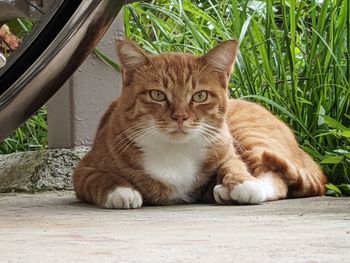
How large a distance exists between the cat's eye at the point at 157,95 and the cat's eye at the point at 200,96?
0.31ft

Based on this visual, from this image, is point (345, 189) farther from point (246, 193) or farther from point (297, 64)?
point (297, 64)

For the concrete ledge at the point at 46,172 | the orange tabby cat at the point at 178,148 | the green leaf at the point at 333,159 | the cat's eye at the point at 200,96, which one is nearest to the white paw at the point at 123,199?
the orange tabby cat at the point at 178,148

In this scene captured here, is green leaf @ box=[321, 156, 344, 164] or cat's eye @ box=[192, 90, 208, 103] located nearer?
cat's eye @ box=[192, 90, 208, 103]

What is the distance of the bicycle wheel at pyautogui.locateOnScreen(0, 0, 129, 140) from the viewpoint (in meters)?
1.64

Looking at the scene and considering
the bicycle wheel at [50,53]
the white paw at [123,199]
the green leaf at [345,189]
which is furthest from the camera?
the green leaf at [345,189]

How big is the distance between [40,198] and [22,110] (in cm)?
130

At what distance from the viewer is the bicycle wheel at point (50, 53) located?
5.40 feet

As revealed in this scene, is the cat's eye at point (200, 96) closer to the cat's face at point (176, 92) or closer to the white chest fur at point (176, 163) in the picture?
the cat's face at point (176, 92)

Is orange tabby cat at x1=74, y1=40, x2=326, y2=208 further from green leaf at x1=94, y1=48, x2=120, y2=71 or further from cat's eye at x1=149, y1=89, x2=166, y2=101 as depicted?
green leaf at x1=94, y1=48, x2=120, y2=71

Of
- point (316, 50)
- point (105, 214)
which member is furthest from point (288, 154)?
point (105, 214)

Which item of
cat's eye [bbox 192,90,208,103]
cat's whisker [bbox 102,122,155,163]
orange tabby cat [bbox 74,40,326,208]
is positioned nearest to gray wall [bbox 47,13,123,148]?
orange tabby cat [bbox 74,40,326,208]

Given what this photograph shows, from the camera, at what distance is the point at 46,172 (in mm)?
3338

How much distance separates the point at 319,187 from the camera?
288 centimetres

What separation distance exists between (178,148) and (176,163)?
1.9 inches
